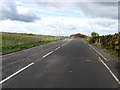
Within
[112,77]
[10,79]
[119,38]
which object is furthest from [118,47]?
[10,79]

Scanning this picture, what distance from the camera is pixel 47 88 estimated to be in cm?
511

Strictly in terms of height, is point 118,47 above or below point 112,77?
above

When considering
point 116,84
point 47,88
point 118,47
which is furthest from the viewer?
point 118,47

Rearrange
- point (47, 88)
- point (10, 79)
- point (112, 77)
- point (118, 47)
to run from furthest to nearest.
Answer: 1. point (118, 47)
2. point (112, 77)
3. point (10, 79)
4. point (47, 88)

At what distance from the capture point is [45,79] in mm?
6172

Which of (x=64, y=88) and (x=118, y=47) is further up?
(x=118, y=47)

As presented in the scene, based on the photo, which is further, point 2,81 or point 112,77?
point 112,77

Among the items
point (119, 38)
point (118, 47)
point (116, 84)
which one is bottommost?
point (116, 84)

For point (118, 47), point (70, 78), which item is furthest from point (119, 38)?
point (70, 78)

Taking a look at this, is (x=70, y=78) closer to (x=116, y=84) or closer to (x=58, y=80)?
(x=58, y=80)

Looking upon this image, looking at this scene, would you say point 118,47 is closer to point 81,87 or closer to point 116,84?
point 116,84

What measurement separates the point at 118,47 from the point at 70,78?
10.5m

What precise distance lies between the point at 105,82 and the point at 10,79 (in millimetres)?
4172

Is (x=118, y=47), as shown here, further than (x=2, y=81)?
Yes
